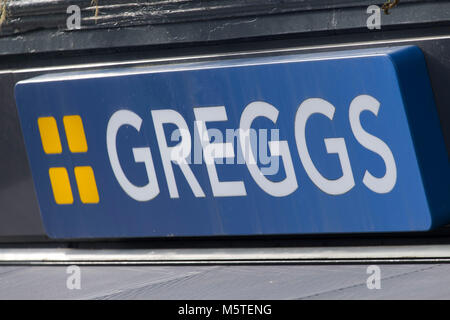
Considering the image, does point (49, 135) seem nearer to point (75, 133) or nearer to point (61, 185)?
point (75, 133)

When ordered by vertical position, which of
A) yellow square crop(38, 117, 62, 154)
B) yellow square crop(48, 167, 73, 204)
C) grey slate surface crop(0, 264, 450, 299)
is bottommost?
grey slate surface crop(0, 264, 450, 299)

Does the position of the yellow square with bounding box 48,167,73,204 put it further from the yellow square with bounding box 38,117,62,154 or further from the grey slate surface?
the grey slate surface

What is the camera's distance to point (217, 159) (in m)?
5.87

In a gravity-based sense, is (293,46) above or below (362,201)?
above

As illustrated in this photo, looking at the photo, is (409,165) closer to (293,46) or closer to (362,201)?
(362,201)

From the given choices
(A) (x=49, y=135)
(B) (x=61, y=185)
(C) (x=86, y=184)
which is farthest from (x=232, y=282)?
(A) (x=49, y=135)

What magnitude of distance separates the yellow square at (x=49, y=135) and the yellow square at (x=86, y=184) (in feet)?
0.69

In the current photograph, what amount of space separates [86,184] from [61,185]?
20 centimetres

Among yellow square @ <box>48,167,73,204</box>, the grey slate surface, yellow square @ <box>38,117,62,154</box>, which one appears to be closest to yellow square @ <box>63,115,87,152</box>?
yellow square @ <box>38,117,62,154</box>

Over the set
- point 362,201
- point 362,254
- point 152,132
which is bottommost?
point 362,254

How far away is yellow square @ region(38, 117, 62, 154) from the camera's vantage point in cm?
629

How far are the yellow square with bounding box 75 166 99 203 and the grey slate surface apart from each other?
51cm
